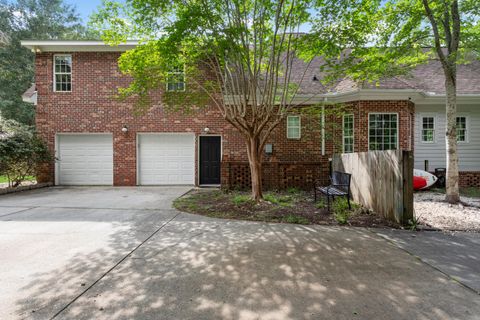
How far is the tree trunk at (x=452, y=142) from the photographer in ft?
22.5

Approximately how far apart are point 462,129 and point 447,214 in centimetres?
724

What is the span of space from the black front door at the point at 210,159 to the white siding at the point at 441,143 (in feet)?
26.7

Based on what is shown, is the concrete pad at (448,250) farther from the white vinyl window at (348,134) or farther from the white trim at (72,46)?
the white trim at (72,46)

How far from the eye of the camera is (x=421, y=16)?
6594 millimetres

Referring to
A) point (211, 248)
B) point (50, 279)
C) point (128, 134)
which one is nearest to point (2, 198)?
point (128, 134)

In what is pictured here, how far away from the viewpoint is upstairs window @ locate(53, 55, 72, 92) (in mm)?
10852

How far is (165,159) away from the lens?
11023 millimetres

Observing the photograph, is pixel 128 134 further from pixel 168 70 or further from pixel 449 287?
pixel 449 287

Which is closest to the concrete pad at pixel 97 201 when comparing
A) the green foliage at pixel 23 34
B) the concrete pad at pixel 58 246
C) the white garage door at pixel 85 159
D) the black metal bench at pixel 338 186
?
the concrete pad at pixel 58 246

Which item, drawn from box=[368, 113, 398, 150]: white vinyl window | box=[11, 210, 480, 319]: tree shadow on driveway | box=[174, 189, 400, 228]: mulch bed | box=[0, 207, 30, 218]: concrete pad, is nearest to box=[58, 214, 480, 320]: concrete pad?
box=[11, 210, 480, 319]: tree shadow on driveway

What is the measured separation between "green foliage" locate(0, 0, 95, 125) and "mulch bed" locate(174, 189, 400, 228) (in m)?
20.0

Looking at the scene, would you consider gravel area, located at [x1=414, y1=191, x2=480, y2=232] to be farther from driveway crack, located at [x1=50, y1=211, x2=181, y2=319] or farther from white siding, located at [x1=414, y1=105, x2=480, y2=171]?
driveway crack, located at [x1=50, y1=211, x2=181, y2=319]

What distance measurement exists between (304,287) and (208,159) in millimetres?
8604

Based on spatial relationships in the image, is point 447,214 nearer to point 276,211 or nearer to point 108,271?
point 276,211
